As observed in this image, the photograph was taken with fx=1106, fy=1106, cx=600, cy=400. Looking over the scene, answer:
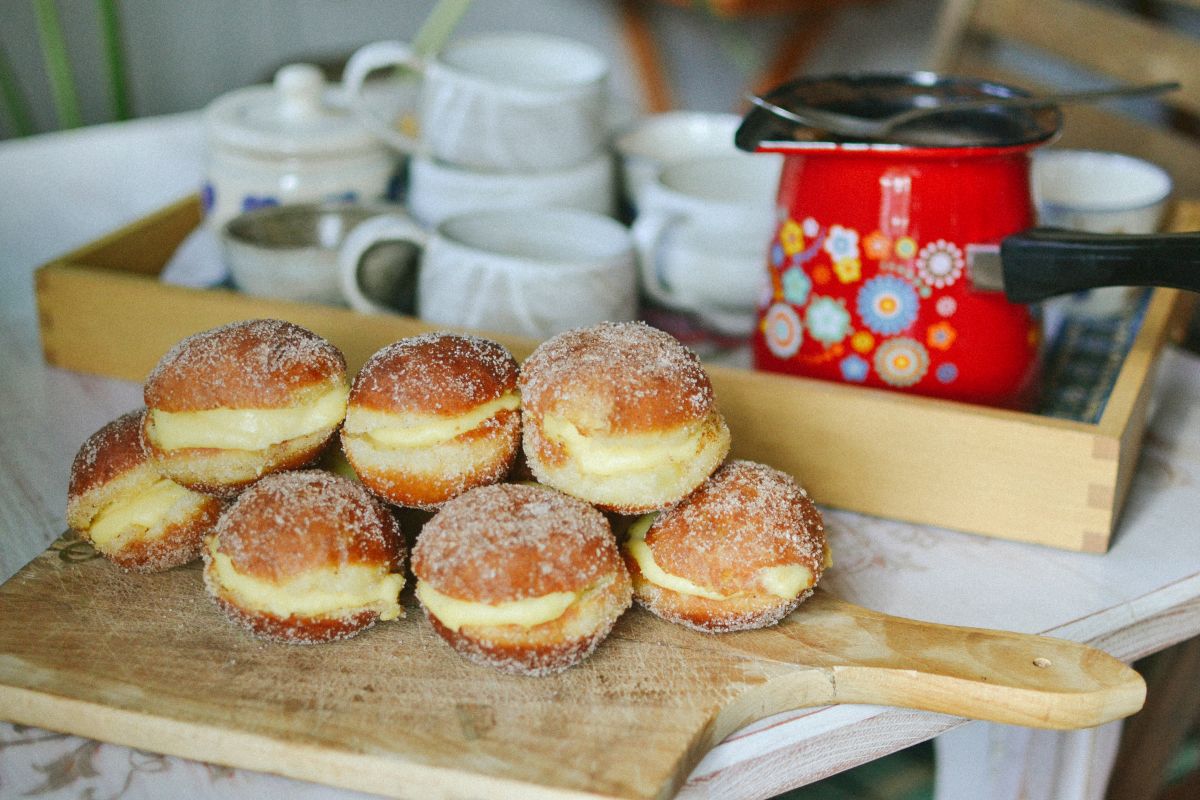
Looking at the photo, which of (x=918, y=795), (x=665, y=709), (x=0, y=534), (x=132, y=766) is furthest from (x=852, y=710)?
(x=918, y=795)

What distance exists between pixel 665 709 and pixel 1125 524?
0.34 meters

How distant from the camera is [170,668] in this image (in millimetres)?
480

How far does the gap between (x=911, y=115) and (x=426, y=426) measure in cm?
37

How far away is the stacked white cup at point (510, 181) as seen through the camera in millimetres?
703

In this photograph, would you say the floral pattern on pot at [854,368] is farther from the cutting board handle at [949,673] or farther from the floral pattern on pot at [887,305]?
the cutting board handle at [949,673]

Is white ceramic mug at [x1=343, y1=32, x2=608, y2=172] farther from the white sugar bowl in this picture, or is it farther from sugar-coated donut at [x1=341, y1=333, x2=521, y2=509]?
sugar-coated donut at [x1=341, y1=333, x2=521, y2=509]

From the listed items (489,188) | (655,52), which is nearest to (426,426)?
(489,188)

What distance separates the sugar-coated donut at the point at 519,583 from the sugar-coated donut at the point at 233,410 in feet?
0.29

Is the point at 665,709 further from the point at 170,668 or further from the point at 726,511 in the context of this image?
the point at 170,668

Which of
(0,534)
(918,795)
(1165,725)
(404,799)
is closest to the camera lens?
(404,799)

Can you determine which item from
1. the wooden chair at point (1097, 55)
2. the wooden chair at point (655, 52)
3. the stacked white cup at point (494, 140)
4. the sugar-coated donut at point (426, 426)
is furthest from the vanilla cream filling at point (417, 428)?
the wooden chair at point (655, 52)

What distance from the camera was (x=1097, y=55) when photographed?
4.08ft

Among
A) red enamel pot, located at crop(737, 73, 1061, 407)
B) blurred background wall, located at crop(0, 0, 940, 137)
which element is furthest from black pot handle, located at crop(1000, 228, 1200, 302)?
blurred background wall, located at crop(0, 0, 940, 137)

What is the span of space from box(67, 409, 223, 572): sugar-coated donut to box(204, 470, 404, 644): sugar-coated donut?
0.14 ft
